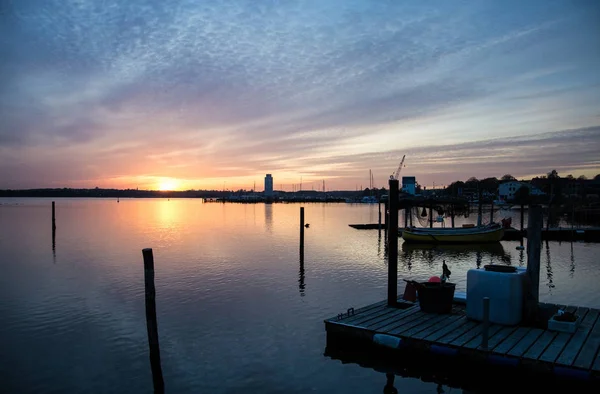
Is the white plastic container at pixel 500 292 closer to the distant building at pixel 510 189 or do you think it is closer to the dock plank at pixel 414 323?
the dock plank at pixel 414 323

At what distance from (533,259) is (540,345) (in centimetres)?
244

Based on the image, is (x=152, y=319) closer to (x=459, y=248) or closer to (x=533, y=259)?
(x=533, y=259)

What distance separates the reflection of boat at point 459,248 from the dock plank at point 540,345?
2591 cm

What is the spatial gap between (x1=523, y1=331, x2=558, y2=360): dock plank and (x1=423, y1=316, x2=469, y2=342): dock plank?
1974mm

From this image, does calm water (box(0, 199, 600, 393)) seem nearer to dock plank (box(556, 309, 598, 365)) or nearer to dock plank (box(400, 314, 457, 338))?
dock plank (box(400, 314, 457, 338))

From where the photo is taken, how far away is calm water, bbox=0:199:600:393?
11859mm

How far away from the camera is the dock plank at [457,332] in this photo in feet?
35.4

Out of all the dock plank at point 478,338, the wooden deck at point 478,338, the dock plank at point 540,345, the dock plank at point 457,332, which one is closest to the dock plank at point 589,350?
the wooden deck at point 478,338

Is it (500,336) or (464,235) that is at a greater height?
(500,336)

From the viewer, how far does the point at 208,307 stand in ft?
62.3

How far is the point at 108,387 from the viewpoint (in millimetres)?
11320

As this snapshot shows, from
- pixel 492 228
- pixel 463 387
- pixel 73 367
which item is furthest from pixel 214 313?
pixel 492 228

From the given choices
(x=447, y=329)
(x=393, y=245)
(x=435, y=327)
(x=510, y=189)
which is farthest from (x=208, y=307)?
(x=510, y=189)

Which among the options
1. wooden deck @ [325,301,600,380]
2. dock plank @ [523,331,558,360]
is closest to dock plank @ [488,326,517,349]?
wooden deck @ [325,301,600,380]
